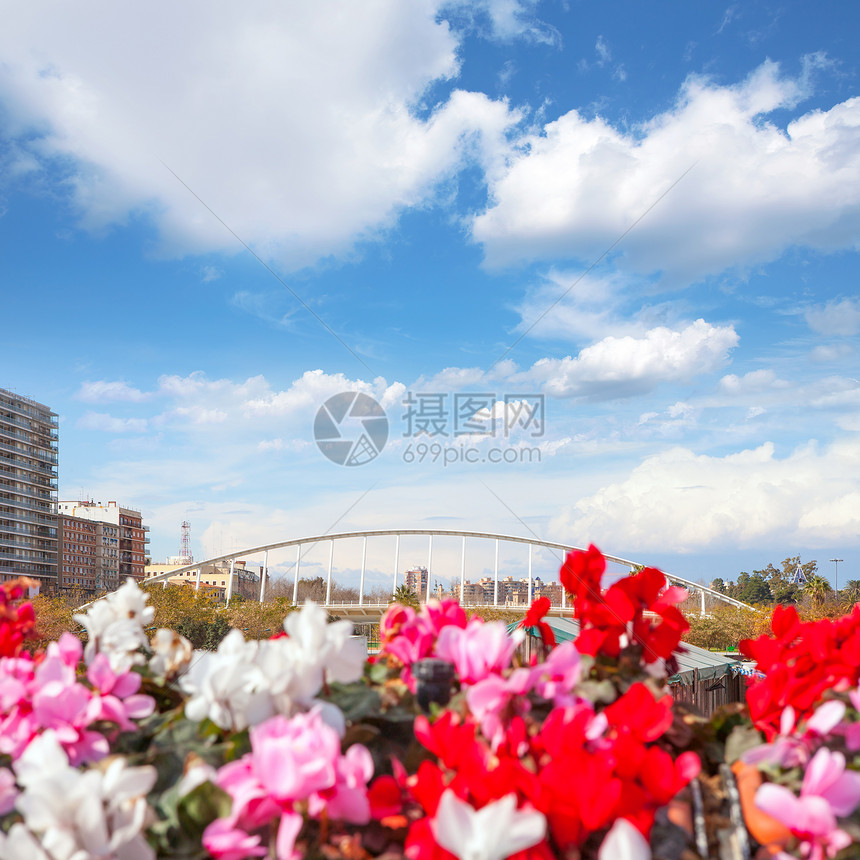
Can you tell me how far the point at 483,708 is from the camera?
45.9 inches

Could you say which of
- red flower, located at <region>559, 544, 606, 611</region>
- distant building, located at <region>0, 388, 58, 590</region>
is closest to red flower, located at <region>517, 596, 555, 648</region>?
red flower, located at <region>559, 544, 606, 611</region>

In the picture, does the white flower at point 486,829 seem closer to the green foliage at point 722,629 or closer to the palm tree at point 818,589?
the green foliage at point 722,629

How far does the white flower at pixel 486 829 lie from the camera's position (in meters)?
0.91

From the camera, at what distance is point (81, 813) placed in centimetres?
102

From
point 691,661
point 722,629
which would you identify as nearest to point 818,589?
point 722,629

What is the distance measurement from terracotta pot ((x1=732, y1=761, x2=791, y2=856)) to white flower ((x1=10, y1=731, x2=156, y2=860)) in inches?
34.8

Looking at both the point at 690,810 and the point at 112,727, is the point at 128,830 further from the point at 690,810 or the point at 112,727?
the point at 690,810

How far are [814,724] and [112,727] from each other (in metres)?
1.23

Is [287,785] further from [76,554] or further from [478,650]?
[76,554]

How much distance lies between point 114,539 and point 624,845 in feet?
396

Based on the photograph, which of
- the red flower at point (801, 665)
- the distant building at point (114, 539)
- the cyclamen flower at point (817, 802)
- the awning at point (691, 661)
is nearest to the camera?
the cyclamen flower at point (817, 802)

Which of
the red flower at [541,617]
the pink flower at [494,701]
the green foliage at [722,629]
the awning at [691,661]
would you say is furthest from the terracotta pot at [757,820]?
the green foliage at [722,629]

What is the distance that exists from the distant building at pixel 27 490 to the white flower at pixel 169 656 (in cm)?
10684

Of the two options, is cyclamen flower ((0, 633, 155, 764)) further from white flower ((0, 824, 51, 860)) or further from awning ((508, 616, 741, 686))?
awning ((508, 616, 741, 686))
